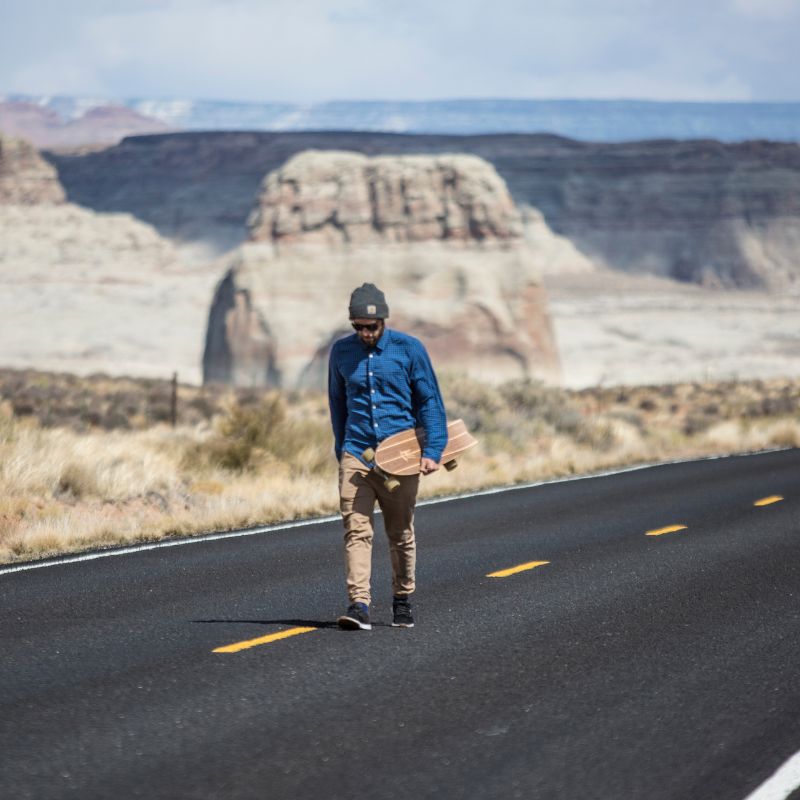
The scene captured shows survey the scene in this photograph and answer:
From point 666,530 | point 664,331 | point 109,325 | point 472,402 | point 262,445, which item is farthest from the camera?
point 109,325

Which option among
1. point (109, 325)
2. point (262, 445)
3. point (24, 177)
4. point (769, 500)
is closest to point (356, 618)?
point (769, 500)

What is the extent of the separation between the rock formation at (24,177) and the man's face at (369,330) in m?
123

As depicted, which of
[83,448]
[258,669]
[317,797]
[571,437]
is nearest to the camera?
[317,797]

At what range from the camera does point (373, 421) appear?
8.09 meters

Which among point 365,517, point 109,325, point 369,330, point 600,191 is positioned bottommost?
point 109,325

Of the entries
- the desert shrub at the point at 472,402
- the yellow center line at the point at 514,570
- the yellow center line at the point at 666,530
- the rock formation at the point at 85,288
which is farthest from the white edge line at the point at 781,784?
the rock formation at the point at 85,288

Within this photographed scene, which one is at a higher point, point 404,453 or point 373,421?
point 373,421

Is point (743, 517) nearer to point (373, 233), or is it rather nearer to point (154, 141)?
point (373, 233)

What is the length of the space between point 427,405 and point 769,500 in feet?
28.1

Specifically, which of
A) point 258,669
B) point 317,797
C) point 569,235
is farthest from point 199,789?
point 569,235

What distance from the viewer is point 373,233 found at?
235ft

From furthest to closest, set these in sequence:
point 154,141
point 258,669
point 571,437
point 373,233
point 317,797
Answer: point 154,141 < point 373,233 < point 571,437 < point 258,669 < point 317,797

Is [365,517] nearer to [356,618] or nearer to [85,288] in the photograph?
[356,618]

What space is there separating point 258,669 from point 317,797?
6.81 ft
